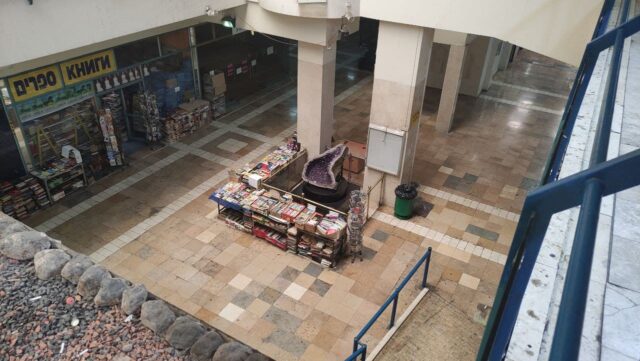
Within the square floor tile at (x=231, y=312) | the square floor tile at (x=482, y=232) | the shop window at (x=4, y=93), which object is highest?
the shop window at (x=4, y=93)

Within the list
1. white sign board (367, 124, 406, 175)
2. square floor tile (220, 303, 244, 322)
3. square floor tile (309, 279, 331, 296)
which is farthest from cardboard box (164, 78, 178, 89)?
square floor tile (309, 279, 331, 296)

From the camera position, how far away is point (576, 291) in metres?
1.06

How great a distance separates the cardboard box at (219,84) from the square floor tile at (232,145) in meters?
2.18

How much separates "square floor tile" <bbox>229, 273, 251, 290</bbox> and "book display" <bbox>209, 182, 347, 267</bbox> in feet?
4.18

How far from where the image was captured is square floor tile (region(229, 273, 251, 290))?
10164 millimetres

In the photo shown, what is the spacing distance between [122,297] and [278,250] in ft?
21.9

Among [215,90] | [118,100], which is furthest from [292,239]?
[215,90]

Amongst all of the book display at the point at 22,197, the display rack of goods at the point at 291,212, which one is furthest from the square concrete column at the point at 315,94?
the book display at the point at 22,197

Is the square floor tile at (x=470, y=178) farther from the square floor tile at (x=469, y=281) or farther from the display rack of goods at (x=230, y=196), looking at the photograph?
the display rack of goods at (x=230, y=196)

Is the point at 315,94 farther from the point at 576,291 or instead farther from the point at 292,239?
the point at 576,291

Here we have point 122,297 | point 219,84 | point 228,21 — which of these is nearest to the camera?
point 122,297

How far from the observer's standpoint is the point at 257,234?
11.6 meters

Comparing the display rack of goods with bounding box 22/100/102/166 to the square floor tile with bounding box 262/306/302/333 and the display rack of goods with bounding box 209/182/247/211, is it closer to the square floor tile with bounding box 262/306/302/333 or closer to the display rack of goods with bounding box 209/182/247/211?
the display rack of goods with bounding box 209/182/247/211

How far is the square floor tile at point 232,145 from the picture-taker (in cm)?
1538
